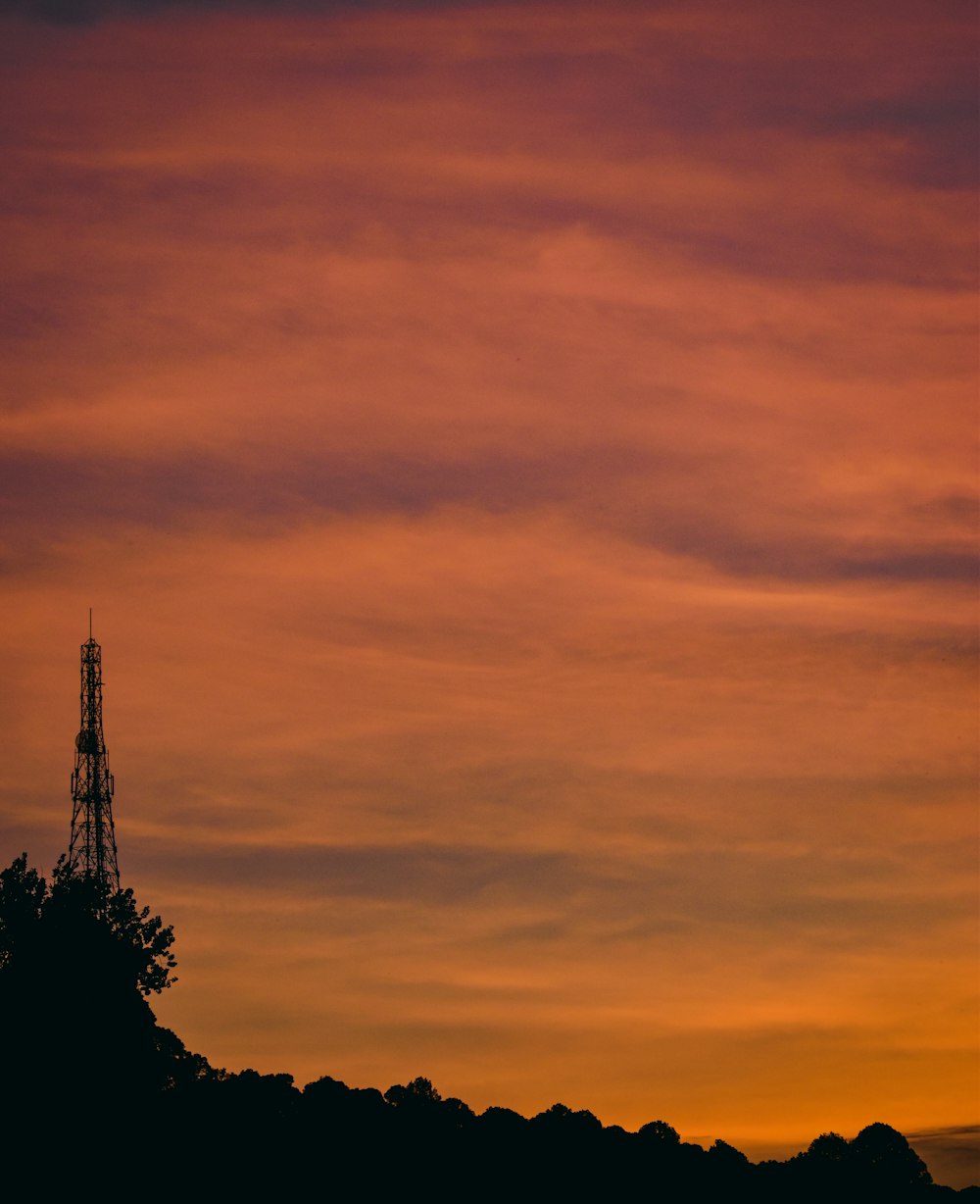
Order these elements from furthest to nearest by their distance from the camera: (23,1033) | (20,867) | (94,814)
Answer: (94,814)
(20,867)
(23,1033)

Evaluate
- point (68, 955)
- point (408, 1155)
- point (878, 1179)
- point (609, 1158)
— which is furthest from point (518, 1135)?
point (878, 1179)

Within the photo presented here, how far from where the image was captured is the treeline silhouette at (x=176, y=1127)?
103938 millimetres

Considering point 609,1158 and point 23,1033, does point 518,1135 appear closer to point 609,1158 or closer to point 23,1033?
point 609,1158

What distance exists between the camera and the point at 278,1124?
377 feet

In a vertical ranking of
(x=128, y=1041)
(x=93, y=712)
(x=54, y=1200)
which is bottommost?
(x=54, y=1200)

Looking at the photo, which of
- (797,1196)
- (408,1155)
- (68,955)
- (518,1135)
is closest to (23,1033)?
(68,955)

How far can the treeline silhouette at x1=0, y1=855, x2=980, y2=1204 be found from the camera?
10394cm

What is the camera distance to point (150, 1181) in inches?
→ 4008

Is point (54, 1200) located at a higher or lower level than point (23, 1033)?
lower

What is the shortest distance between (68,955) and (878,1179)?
3379 inches

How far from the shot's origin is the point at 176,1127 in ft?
350

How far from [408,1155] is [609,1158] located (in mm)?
17295

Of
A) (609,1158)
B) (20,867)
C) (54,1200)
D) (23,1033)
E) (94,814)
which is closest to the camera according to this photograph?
(54,1200)

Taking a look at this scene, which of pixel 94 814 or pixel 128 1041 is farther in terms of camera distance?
pixel 94 814
